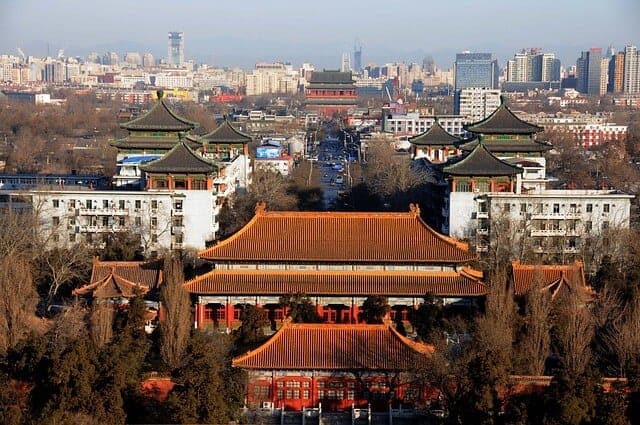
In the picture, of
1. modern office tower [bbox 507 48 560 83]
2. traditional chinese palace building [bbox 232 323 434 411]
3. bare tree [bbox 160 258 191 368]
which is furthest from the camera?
modern office tower [bbox 507 48 560 83]

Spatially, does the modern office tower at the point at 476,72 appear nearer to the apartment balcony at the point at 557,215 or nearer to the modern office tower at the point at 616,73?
the modern office tower at the point at 616,73

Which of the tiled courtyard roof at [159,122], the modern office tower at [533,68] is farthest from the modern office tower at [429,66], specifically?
the tiled courtyard roof at [159,122]

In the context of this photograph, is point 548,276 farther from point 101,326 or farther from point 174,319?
point 101,326

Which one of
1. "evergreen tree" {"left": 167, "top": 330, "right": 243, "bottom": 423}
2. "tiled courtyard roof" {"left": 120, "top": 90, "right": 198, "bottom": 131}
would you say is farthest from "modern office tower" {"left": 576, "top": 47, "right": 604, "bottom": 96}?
"evergreen tree" {"left": 167, "top": 330, "right": 243, "bottom": 423}

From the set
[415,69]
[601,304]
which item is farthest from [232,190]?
[415,69]

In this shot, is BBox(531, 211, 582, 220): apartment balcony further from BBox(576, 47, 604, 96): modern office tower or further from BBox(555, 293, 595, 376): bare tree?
BBox(576, 47, 604, 96): modern office tower

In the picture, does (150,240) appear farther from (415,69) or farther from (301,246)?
(415,69)
